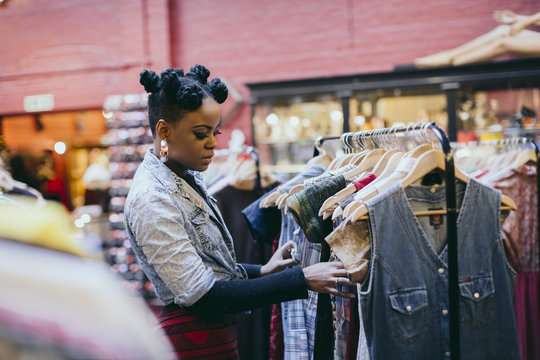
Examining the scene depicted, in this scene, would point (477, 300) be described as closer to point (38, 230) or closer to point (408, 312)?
point (408, 312)

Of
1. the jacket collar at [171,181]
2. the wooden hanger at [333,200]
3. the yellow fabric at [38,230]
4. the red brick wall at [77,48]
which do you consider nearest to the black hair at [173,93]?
the jacket collar at [171,181]

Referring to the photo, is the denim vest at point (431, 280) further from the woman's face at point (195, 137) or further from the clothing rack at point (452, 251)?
the woman's face at point (195, 137)

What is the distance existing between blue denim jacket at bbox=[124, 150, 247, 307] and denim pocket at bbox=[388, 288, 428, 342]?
570 millimetres

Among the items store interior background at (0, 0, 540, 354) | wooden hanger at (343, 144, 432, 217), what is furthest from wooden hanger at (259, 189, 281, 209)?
store interior background at (0, 0, 540, 354)

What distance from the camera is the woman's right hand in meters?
1.41

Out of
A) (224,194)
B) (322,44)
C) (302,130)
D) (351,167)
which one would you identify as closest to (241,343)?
(224,194)

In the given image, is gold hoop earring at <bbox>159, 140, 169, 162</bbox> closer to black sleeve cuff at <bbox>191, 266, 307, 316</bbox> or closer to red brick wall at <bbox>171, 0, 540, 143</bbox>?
black sleeve cuff at <bbox>191, 266, 307, 316</bbox>

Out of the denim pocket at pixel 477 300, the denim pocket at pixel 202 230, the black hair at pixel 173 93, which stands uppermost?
the black hair at pixel 173 93

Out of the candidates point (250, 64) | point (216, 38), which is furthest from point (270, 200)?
point (216, 38)

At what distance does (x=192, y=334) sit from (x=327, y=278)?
1.65 ft

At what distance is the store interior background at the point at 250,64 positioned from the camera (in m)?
5.37

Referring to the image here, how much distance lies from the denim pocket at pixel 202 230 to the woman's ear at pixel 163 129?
28 cm

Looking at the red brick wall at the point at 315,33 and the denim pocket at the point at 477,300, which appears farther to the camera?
the red brick wall at the point at 315,33

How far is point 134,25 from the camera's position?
7.21 meters
